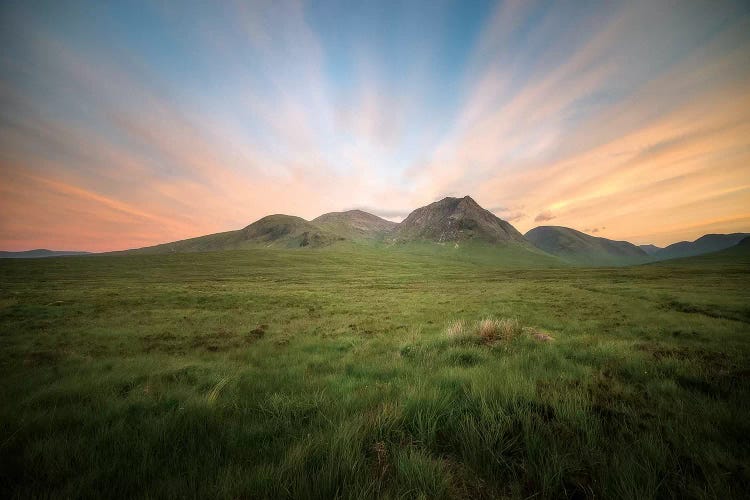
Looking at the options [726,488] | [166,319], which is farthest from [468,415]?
[166,319]

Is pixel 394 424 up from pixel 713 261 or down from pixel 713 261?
down

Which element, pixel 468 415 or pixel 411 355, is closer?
pixel 468 415

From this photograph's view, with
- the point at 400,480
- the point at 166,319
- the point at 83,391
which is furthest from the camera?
the point at 166,319

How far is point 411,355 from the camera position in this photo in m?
7.74

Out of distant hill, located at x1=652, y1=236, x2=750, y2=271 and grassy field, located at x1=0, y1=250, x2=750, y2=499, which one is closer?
grassy field, located at x1=0, y1=250, x2=750, y2=499

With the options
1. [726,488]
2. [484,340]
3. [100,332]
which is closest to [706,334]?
[484,340]

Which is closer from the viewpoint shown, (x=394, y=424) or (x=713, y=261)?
(x=394, y=424)

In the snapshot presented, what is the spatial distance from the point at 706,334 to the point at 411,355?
12.0m

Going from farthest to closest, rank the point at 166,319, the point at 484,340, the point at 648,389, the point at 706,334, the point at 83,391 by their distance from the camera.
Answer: the point at 166,319 → the point at 706,334 → the point at 484,340 → the point at 83,391 → the point at 648,389

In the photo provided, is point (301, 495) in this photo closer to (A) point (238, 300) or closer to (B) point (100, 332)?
(B) point (100, 332)

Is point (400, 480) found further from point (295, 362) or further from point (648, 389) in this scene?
point (295, 362)

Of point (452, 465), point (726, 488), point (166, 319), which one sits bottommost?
point (166, 319)

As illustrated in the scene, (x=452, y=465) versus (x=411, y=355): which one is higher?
(x=452, y=465)

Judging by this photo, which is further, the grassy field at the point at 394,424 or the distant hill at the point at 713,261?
the distant hill at the point at 713,261
